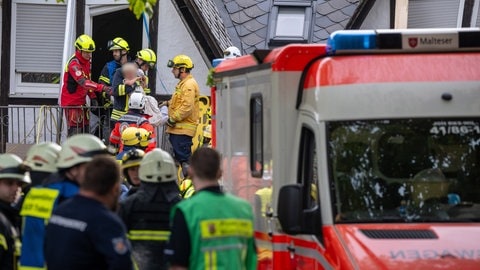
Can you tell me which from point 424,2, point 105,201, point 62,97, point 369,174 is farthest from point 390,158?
point 424,2

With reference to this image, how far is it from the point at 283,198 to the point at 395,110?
1.22m

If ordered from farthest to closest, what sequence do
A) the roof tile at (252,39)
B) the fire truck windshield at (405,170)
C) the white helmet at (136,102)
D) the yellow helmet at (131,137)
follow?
the roof tile at (252,39), the white helmet at (136,102), the yellow helmet at (131,137), the fire truck windshield at (405,170)

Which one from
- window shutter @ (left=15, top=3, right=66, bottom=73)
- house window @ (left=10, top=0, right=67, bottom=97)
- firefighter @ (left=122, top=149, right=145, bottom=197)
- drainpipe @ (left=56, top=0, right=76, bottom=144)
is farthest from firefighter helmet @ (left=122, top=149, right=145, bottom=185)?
window shutter @ (left=15, top=3, right=66, bottom=73)

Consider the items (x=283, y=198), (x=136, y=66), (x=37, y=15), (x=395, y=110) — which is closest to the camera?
(x=283, y=198)

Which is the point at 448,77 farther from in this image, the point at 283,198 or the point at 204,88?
the point at 204,88

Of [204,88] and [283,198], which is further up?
[204,88]

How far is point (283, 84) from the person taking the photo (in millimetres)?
10383

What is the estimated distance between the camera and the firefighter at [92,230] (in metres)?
7.64

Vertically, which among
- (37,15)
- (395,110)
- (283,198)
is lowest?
(283,198)

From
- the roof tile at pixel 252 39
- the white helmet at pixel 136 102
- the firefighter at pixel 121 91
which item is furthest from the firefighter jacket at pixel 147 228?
the roof tile at pixel 252 39

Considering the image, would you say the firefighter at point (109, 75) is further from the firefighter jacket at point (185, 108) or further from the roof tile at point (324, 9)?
the roof tile at point (324, 9)

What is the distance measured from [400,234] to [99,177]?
8.90 ft

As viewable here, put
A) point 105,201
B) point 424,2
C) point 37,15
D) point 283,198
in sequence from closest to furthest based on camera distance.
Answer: point 105,201, point 283,198, point 37,15, point 424,2

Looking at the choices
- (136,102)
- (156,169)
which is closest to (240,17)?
(136,102)
